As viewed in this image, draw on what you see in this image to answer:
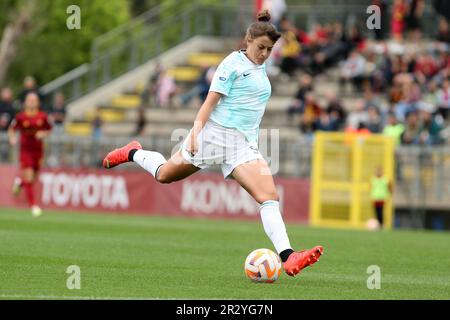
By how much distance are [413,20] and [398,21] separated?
16.7 inches

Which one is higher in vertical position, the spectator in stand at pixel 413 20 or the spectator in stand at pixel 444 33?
the spectator in stand at pixel 413 20

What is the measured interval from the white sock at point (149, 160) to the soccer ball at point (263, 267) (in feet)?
6.53

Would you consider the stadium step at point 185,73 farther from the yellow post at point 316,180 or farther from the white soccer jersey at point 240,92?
the white soccer jersey at point 240,92

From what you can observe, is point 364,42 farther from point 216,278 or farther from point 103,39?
point 216,278

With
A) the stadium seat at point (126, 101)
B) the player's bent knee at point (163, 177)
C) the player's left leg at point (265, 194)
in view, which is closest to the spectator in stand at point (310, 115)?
the stadium seat at point (126, 101)

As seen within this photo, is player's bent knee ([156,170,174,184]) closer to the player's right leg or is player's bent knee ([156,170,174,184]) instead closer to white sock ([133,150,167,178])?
the player's right leg

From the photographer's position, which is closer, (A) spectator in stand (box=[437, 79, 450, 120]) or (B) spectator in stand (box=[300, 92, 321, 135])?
(A) spectator in stand (box=[437, 79, 450, 120])

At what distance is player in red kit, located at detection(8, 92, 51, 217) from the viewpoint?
79.4ft

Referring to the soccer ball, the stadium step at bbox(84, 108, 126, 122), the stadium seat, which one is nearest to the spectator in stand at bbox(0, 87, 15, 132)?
the stadium step at bbox(84, 108, 126, 122)

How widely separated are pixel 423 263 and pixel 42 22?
31.6 meters

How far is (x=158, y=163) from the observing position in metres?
13.4

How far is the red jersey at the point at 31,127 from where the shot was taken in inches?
955

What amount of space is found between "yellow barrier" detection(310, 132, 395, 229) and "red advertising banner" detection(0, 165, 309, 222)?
392 millimetres
